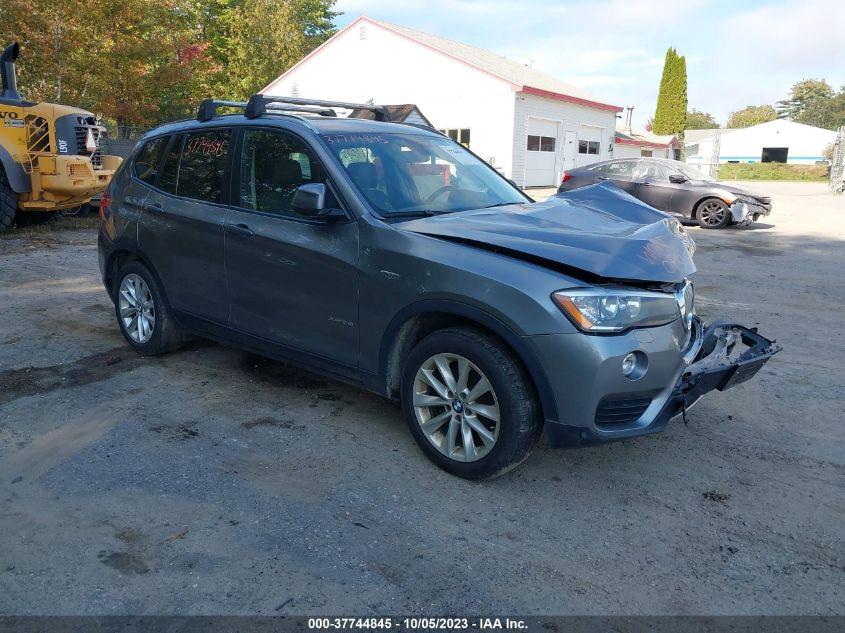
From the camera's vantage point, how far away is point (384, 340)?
12.6 ft

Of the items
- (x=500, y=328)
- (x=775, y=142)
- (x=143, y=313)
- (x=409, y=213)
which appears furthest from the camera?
(x=775, y=142)

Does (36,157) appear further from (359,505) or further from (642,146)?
(642,146)

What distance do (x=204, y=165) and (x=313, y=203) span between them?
1.50 metres

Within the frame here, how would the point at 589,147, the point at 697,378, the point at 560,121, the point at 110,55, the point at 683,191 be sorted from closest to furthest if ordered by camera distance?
the point at 697,378
the point at 683,191
the point at 110,55
the point at 560,121
the point at 589,147

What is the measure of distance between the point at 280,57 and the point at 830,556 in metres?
38.5

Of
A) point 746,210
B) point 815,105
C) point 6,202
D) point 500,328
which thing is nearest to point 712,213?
point 746,210

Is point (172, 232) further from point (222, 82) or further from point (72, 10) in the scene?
point (222, 82)

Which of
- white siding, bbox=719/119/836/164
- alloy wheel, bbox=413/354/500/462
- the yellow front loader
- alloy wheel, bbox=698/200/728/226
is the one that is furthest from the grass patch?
alloy wheel, bbox=413/354/500/462

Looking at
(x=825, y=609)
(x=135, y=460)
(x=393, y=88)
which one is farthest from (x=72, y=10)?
(x=825, y=609)

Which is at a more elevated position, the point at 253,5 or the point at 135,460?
the point at 253,5

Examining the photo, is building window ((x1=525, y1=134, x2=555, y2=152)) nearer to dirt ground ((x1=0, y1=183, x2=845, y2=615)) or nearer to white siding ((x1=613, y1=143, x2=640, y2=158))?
white siding ((x1=613, y1=143, x2=640, y2=158))

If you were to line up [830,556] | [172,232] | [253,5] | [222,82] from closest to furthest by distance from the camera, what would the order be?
[830,556], [172,232], [253,5], [222,82]

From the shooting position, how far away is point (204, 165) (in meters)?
4.92

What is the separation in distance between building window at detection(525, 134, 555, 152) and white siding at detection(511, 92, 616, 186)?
42cm
